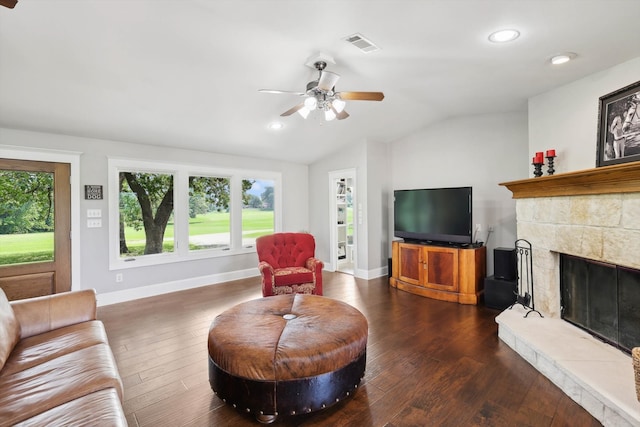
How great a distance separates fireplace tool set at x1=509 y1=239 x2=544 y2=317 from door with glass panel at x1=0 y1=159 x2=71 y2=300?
18.1 feet

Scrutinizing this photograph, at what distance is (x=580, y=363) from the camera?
2.18 m

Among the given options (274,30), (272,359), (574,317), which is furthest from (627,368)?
(274,30)

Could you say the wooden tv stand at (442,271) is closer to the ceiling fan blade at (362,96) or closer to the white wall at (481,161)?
the white wall at (481,161)

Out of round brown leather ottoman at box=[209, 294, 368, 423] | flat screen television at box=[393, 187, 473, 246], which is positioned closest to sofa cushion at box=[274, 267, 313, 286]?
round brown leather ottoman at box=[209, 294, 368, 423]

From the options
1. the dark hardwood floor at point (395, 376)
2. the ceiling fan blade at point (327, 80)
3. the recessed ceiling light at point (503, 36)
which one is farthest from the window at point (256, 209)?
the recessed ceiling light at point (503, 36)

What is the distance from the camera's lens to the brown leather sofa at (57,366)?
1.34m

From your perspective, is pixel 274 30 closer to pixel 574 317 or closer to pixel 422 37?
pixel 422 37

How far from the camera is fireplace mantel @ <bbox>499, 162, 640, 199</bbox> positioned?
216 cm

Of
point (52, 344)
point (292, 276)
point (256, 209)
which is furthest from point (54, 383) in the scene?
point (256, 209)

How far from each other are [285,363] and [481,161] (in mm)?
4392

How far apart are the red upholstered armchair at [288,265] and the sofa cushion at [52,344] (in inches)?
78.4

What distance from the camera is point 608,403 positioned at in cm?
180

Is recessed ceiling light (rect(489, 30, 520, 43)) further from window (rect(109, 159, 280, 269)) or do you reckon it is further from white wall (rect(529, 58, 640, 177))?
window (rect(109, 159, 280, 269))

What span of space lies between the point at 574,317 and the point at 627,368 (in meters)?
0.80
